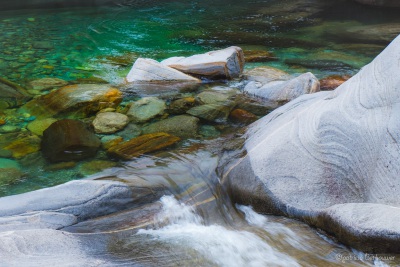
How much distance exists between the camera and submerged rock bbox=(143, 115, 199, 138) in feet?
17.2

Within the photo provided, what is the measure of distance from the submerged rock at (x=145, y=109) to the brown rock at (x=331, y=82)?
253 cm

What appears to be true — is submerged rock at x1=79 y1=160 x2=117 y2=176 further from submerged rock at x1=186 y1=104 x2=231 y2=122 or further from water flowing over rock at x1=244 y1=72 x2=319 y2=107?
water flowing over rock at x1=244 y1=72 x2=319 y2=107

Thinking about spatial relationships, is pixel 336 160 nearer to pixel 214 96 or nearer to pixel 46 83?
pixel 214 96

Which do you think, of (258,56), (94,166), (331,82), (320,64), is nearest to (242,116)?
(331,82)

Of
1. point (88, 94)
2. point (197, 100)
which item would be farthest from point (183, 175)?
point (88, 94)

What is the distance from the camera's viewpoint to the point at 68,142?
15.8ft

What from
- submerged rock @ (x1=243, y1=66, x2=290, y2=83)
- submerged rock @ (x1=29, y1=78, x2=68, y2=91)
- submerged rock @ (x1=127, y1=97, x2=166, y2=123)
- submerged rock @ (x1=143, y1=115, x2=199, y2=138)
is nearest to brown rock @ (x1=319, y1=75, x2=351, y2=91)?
submerged rock @ (x1=243, y1=66, x2=290, y2=83)

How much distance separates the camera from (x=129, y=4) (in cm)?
1570

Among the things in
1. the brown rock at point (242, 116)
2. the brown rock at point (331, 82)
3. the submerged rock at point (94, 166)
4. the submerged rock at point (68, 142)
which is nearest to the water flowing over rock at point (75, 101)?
the submerged rock at point (68, 142)

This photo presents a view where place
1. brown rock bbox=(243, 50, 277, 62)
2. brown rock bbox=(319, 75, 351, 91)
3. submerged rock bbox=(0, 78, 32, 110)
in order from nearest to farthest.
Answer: submerged rock bbox=(0, 78, 32, 110), brown rock bbox=(319, 75, 351, 91), brown rock bbox=(243, 50, 277, 62)

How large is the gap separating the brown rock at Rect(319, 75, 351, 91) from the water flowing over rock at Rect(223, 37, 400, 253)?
2599mm

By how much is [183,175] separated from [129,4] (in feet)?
42.0

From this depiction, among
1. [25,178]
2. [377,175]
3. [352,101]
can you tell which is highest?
[352,101]

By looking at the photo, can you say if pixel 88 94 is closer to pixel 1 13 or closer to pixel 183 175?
pixel 183 175
